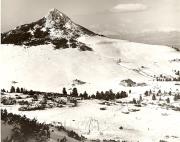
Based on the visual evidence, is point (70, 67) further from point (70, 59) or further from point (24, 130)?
point (24, 130)

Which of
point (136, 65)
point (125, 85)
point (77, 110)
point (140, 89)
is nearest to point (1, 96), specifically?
point (77, 110)

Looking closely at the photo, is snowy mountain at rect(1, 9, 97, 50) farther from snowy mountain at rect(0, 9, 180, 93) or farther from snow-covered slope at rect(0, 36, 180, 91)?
snow-covered slope at rect(0, 36, 180, 91)

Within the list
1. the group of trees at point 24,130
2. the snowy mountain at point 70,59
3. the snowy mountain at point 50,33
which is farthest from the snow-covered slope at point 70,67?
the group of trees at point 24,130

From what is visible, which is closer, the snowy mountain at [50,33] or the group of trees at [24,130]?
the group of trees at [24,130]

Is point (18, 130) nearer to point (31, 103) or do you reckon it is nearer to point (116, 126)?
point (116, 126)

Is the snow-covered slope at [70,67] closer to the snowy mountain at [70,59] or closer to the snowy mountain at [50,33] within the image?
the snowy mountain at [70,59]
